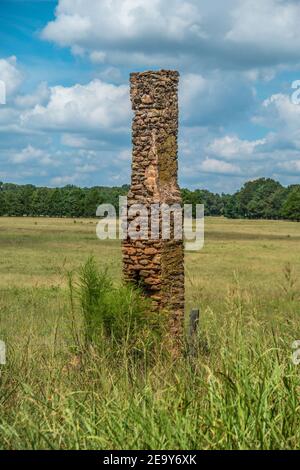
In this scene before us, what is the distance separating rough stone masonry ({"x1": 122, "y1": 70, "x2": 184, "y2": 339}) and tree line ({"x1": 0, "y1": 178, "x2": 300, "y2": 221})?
90851 mm

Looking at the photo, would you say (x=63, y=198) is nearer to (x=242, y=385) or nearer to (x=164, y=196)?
(x=164, y=196)

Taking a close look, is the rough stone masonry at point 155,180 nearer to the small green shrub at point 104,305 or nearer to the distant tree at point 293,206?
the small green shrub at point 104,305

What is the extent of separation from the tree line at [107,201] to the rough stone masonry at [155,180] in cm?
9085

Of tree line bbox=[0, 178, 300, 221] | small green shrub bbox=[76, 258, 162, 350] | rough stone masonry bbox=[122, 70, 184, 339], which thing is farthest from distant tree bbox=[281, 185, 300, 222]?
small green shrub bbox=[76, 258, 162, 350]

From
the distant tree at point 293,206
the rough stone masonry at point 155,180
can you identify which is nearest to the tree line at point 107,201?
the distant tree at point 293,206

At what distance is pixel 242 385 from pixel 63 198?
11184cm

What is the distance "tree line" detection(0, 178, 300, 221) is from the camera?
10838 cm

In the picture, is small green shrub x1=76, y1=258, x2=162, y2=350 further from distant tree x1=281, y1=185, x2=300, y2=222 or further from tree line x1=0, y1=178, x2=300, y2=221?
distant tree x1=281, y1=185, x2=300, y2=222

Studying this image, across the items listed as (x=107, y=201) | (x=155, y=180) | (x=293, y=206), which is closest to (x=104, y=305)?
(x=155, y=180)

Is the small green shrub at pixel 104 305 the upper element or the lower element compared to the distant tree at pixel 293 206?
lower

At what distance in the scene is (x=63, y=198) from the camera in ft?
376

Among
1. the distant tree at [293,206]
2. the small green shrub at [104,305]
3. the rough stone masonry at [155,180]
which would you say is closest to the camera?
the small green shrub at [104,305]

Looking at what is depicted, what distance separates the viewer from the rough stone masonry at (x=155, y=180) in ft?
40.2
